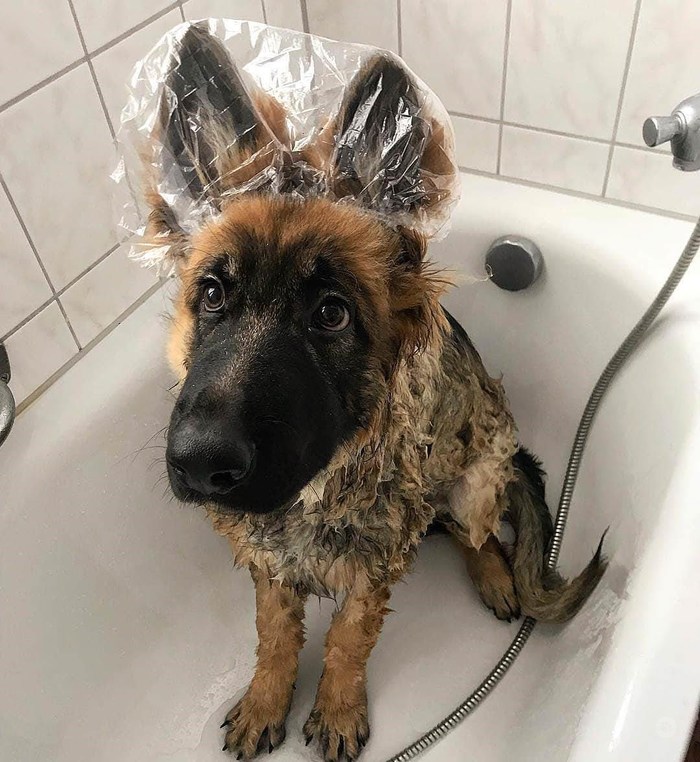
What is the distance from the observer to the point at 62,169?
1313 millimetres

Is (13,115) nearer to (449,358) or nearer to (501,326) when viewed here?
(449,358)

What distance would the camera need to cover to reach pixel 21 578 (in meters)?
1.34

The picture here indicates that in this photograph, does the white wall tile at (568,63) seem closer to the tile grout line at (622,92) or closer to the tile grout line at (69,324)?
the tile grout line at (622,92)

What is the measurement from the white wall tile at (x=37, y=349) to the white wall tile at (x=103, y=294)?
34 mm

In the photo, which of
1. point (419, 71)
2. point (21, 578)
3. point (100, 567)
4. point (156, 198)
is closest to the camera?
point (156, 198)

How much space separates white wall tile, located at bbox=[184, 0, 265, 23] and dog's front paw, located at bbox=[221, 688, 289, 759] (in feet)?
4.60

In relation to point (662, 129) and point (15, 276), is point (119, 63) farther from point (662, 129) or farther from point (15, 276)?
point (662, 129)

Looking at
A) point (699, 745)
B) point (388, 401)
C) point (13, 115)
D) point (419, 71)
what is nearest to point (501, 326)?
point (419, 71)

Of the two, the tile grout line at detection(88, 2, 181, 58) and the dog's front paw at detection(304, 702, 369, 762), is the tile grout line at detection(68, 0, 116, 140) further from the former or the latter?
the dog's front paw at detection(304, 702, 369, 762)

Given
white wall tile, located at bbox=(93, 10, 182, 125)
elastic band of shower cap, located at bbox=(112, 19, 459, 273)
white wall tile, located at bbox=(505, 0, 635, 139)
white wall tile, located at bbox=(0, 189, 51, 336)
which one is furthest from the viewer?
white wall tile, located at bbox=(505, 0, 635, 139)

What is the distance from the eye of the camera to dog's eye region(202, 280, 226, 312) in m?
1.04

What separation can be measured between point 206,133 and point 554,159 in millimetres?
983

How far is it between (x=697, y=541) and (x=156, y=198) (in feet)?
3.01

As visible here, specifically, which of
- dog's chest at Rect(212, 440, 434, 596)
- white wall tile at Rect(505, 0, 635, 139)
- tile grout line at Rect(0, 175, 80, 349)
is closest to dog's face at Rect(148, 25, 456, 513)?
dog's chest at Rect(212, 440, 434, 596)
